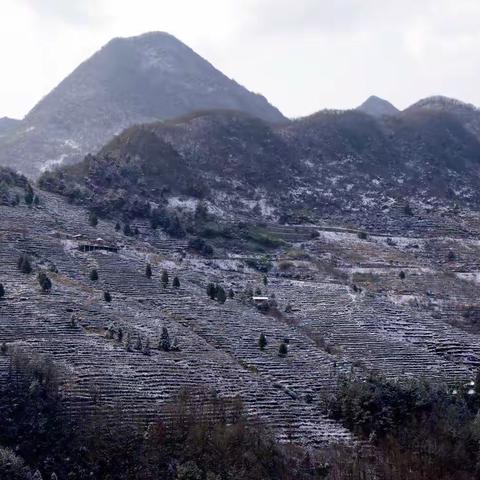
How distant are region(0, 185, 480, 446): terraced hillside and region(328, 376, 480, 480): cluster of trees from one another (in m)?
0.95

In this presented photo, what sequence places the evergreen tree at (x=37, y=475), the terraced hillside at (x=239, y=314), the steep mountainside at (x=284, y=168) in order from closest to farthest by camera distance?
the evergreen tree at (x=37, y=475) < the terraced hillside at (x=239, y=314) < the steep mountainside at (x=284, y=168)

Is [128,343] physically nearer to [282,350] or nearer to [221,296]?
[282,350]

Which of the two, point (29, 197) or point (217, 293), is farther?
point (29, 197)

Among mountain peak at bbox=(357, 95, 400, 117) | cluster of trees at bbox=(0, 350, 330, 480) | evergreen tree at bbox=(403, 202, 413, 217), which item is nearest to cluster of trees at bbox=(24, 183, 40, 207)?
cluster of trees at bbox=(0, 350, 330, 480)

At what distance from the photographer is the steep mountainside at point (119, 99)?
280ft

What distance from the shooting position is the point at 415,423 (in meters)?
23.2

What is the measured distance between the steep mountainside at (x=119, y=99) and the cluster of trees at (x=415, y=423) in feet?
196

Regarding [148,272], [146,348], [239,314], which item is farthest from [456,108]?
[146,348]

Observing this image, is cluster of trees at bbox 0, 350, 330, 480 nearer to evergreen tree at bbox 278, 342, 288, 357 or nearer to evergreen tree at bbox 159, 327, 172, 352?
evergreen tree at bbox 159, 327, 172, 352

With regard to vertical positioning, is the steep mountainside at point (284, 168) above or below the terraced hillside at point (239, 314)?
above

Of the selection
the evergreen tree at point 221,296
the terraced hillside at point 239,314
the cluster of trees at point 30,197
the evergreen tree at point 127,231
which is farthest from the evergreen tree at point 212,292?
the cluster of trees at point 30,197

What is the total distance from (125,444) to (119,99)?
283 feet

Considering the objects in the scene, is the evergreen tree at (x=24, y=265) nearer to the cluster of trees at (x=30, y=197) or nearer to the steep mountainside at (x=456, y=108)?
the cluster of trees at (x=30, y=197)

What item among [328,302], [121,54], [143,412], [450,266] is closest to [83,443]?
[143,412]
